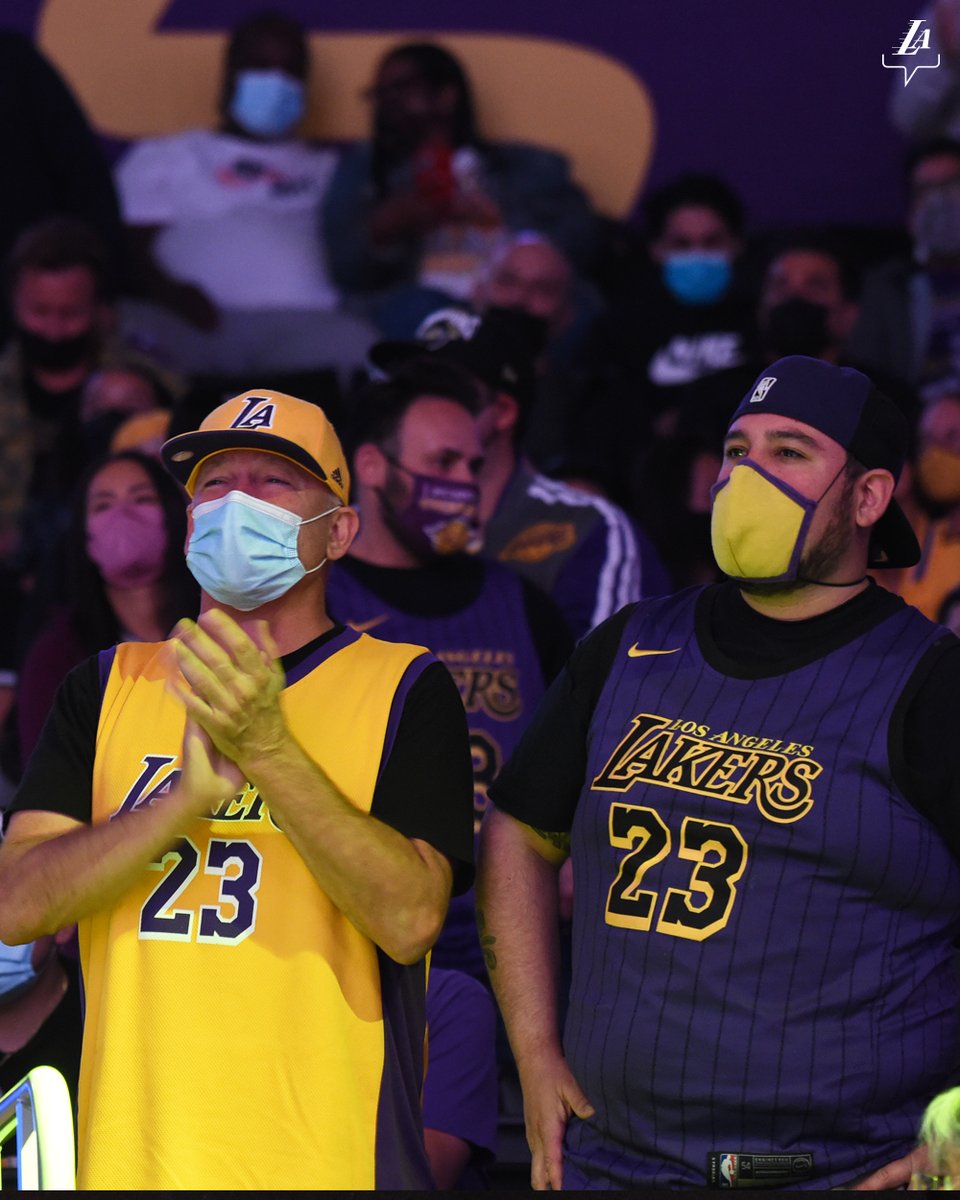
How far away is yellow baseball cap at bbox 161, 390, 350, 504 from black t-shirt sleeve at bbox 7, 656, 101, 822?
1.23 feet

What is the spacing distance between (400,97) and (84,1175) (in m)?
5.64

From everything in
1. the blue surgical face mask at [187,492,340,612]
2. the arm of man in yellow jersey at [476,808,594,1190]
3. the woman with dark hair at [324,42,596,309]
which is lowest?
the arm of man in yellow jersey at [476,808,594,1190]

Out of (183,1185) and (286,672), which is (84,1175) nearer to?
(183,1185)

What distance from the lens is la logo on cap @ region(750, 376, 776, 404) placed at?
3479 millimetres

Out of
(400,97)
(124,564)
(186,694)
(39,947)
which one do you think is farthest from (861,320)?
(186,694)

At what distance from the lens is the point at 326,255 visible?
8102mm

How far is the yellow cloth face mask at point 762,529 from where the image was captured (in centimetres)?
332

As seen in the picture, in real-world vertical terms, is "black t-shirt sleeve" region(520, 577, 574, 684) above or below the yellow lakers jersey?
above

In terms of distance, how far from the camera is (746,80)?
8.79 metres

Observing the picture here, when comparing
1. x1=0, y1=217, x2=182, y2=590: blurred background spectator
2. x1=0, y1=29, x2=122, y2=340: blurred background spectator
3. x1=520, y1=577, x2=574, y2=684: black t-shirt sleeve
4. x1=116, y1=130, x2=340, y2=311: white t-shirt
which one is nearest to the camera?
x1=520, y1=577, x2=574, y2=684: black t-shirt sleeve

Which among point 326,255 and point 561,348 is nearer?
point 561,348

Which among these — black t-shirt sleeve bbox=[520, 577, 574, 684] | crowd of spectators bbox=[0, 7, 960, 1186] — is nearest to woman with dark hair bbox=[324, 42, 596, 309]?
crowd of spectators bbox=[0, 7, 960, 1186]

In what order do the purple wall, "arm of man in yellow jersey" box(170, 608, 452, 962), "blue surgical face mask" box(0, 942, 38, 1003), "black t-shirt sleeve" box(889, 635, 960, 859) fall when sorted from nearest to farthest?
"arm of man in yellow jersey" box(170, 608, 452, 962)
"black t-shirt sleeve" box(889, 635, 960, 859)
"blue surgical face mask" box(0, 942, 38, 1003)
the purple wall

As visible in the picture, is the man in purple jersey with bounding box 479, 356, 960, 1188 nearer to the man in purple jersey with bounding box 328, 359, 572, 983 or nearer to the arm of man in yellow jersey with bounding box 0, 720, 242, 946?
the arm of man in yellow jersey with bounding box 0, 720, 242, 946
